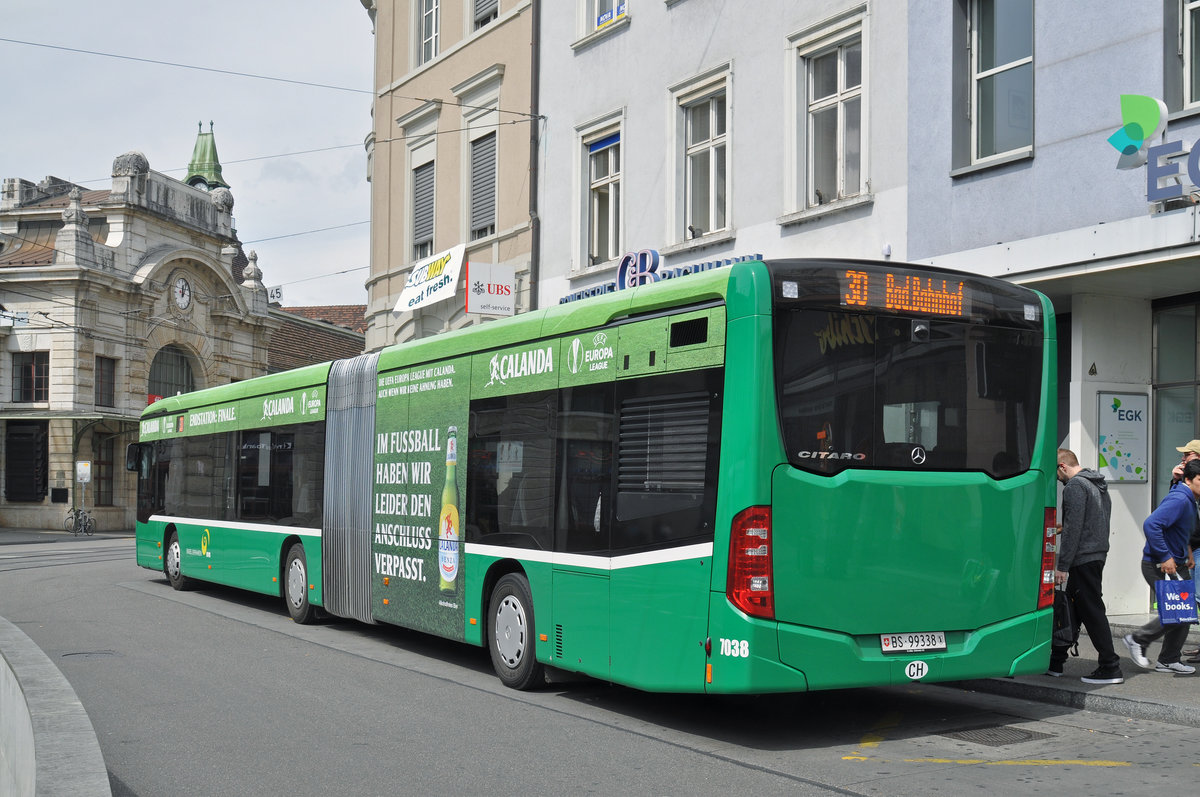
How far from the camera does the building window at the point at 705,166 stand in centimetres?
1722

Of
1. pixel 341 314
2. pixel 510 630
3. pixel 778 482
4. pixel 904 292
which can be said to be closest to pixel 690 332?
pixel 778 482

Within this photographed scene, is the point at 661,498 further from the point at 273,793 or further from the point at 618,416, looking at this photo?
the point at 273,793

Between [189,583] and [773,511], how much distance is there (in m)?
14.8

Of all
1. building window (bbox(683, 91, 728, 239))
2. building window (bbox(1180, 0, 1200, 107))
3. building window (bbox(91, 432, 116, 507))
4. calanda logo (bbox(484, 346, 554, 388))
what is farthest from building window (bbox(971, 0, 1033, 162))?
building window (bbox(91, 432, 116, 507))

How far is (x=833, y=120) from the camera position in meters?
15.4

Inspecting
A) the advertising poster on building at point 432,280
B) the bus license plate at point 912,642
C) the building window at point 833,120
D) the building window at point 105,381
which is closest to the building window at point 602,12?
the building window at point 833,120

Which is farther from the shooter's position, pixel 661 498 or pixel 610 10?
pixel 610 10

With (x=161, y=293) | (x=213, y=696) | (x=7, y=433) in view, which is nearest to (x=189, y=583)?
(x=213, y=696)

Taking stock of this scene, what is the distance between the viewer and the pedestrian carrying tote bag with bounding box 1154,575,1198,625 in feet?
30.8

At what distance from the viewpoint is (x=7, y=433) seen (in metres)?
47.3

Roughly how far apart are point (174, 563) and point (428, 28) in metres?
12.0

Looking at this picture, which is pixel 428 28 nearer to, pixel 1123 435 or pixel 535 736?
pixel 1123 435

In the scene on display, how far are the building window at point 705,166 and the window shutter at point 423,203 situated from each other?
8225mm

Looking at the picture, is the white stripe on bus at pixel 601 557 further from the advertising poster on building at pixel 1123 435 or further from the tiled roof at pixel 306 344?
the tiled roof at pixel 306 344
